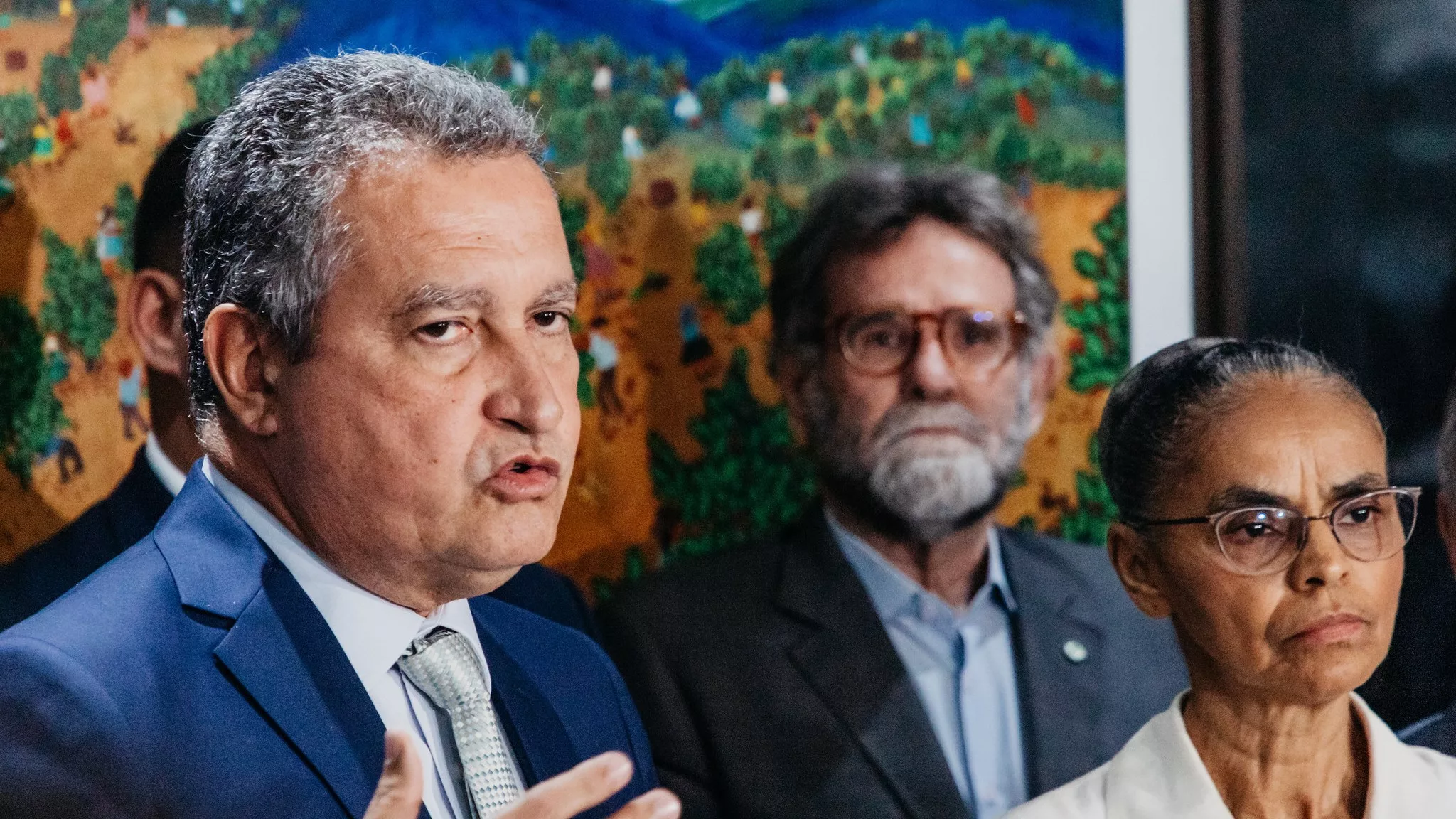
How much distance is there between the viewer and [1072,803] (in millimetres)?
1534

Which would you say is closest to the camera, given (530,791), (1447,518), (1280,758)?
(530,791)

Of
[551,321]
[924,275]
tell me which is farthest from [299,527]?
[924,275]

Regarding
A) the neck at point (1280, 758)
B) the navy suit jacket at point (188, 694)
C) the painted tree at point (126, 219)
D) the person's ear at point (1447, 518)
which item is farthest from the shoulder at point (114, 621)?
the person's ear at point (1447, 518)

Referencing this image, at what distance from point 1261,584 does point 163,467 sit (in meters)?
1.10

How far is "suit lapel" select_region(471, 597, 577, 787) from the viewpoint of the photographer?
4.85 feet

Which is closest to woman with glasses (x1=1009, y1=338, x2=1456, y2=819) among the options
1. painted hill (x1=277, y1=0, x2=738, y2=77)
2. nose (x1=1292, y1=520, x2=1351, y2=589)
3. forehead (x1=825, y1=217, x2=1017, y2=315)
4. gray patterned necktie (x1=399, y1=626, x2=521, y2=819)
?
nose (x1=1292, y1=520, x2=1351, y2=589)

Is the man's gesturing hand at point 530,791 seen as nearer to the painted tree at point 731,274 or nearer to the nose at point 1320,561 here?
the nose at point 1320,561

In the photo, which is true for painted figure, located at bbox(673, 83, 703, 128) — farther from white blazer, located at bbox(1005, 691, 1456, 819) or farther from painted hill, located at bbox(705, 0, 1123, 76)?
white blazer, located at bbox(1005, 691, 1456, 819)

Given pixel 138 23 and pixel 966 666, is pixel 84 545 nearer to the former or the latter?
pixel 138 23

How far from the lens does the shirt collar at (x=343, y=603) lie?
1.38 meters

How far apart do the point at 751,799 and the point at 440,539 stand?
1.93 ft

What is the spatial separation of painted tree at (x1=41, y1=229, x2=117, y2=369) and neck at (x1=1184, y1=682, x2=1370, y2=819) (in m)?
1.19

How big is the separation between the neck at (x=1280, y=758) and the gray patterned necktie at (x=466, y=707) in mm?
661

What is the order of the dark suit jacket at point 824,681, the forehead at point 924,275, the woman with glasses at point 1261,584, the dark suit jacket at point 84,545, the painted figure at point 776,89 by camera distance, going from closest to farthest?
the woman with glasses at point 1261,584 < the dark suit jacket at point 84,545 < the dark suit jacket at point 824,681 < the forehead at point 924,275 < the painted figure at point 776,89
